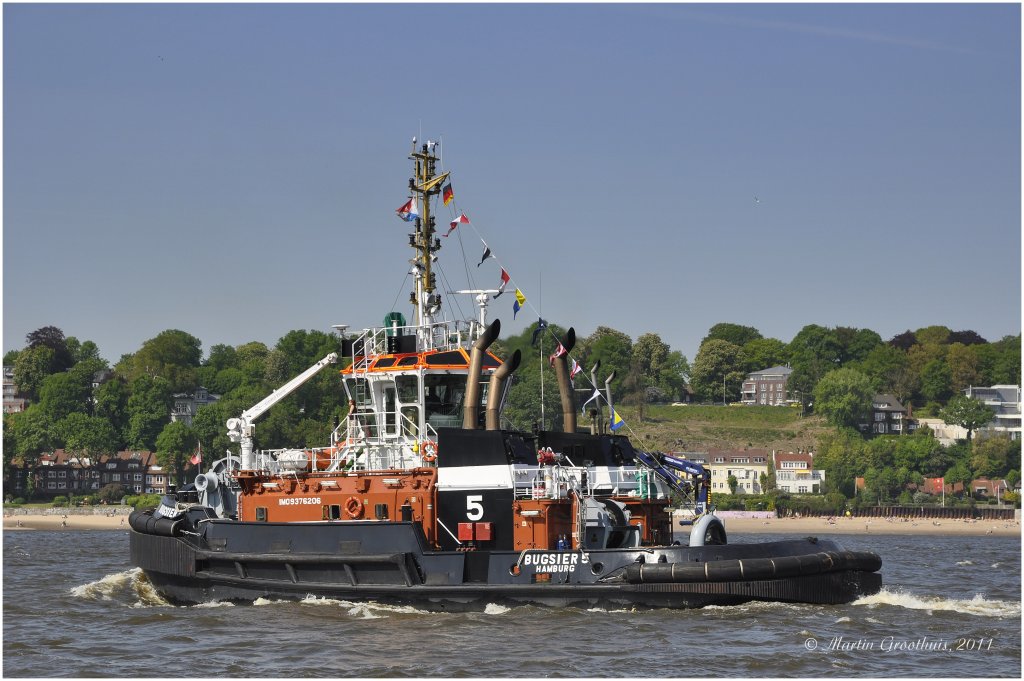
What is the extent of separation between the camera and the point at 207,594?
27.9 meters

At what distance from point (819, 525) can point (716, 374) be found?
2366 inches

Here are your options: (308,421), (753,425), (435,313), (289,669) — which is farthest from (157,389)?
(289,669)

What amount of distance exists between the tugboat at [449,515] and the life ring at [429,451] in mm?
32

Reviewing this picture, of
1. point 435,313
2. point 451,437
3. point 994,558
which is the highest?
point 435,313

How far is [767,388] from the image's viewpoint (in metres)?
142

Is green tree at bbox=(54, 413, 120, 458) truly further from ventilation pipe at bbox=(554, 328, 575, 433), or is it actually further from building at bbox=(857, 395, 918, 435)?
ventilation pipe at bbox=(554, 328, 575, 433)

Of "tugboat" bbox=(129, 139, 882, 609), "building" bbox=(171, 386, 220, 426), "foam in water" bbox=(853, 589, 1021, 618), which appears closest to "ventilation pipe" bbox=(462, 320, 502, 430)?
"tugboat" bbox=(129, 139, 882, 609)

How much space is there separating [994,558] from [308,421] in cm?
5125

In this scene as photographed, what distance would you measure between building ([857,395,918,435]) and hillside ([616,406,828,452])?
451 cm

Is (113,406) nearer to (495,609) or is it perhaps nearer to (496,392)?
(496,392)

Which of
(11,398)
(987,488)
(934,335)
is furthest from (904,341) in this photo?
(11,398)

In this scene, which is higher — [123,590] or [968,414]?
[968,414]

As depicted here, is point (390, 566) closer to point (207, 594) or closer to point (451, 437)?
point (451, 437)

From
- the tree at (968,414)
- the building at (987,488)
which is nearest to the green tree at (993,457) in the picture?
the building at (987,488)
